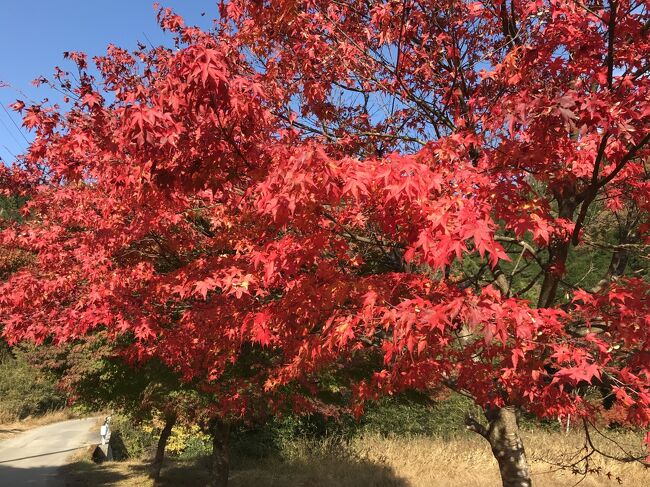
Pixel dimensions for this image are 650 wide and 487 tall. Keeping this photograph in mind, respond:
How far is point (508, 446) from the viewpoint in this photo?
17.8ft

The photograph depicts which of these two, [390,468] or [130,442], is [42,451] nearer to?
[130,442]

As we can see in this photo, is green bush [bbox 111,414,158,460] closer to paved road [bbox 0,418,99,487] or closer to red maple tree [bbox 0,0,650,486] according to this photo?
paved road [bbox 0,418,99,487]

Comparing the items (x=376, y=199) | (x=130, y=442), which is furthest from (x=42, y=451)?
(x=376, y=199)

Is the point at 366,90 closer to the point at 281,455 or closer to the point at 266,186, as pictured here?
the point at 266,186

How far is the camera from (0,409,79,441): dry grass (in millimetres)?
27619

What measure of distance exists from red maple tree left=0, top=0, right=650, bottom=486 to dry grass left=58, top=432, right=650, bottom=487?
5.63 m

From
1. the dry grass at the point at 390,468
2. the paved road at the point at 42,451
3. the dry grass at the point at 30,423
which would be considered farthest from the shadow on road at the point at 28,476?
the dry grass at the point at 30,423

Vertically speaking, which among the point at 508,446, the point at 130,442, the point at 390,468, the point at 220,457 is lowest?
the point at 130,442

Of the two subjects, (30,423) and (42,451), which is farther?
(30,423)

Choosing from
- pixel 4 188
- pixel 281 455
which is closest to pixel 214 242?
pixel 4 188

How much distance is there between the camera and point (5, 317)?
6.58 meters

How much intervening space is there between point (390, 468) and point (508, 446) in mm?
7496

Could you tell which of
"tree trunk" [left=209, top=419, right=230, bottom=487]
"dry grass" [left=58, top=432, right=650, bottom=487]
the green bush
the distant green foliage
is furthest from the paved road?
"tree trunk" [left=209, top=419, right=230, bottom=487]

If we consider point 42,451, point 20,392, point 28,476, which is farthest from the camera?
point 20,392
